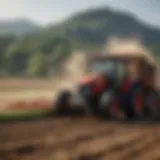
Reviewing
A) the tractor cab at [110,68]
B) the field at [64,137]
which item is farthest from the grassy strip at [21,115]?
the tractor cab at [110,68]

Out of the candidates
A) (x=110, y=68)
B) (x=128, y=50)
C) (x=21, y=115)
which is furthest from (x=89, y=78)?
(x=21, y=115)

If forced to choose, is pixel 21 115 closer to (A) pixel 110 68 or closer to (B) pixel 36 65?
(B) pixel 36 65

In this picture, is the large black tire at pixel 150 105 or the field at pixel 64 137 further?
the large black tire at pixel 150 105

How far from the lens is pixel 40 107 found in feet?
5.06

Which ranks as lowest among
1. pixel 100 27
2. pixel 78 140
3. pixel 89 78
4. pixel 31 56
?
pixel 78 140

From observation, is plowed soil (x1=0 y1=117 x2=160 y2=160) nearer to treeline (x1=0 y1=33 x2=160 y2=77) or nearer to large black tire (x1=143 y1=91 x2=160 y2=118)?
large black tire (x1=143 y1=91 x2=160 y2=118)

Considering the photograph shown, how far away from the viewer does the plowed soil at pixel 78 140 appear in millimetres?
1476

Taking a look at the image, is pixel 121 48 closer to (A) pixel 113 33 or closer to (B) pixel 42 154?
(A) pixel 113 33

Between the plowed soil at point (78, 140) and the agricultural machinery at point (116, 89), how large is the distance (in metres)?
0.05

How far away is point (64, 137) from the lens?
154cm

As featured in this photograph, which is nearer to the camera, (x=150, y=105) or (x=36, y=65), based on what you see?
(x=36, y=65)

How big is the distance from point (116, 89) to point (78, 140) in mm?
273

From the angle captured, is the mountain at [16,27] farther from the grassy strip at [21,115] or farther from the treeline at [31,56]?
the grassy strip at [21,115]

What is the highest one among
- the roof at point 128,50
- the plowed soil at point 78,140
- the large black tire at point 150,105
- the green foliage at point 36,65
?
the roof at point 128,50
